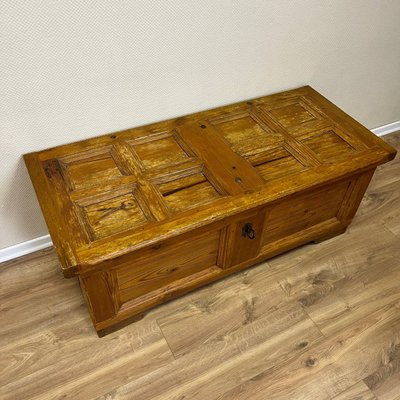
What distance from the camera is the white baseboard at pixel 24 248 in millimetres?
1438

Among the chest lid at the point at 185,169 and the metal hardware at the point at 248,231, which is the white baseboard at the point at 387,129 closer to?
the chest lid at the point at 185,169

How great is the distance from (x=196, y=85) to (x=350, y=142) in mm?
558

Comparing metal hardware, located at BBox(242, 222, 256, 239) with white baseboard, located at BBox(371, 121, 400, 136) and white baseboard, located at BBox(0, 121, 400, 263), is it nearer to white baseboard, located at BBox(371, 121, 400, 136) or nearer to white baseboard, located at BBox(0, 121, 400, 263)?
white baseboard, located at BBox(0, 121, 400, 263)

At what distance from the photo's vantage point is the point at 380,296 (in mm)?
1425

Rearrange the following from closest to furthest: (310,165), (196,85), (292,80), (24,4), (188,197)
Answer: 1. (24,4)
2. (188,197)
3. (310,165)
4. (196,85)
5. (292,80)

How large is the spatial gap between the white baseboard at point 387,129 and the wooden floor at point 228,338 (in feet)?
2.83

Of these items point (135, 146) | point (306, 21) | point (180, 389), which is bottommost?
point (180, 389)

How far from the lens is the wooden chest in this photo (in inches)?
41.3

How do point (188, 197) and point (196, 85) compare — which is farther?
point (196, 85)

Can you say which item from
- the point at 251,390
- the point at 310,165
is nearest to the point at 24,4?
the point at 310,165

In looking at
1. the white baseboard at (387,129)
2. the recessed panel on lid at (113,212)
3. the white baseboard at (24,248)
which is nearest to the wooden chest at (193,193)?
the recessed panel on lid at (113,212)

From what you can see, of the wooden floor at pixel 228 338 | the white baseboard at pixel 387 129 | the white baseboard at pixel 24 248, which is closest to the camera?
the wooden floor at pixel 228 338

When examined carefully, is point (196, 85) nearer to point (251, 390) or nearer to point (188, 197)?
point (188, 197)

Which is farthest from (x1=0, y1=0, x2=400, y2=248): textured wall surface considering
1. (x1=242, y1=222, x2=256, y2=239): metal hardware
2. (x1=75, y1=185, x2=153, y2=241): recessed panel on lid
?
(x1=242, y1=222, x2=256, y2=239): metal hardware
